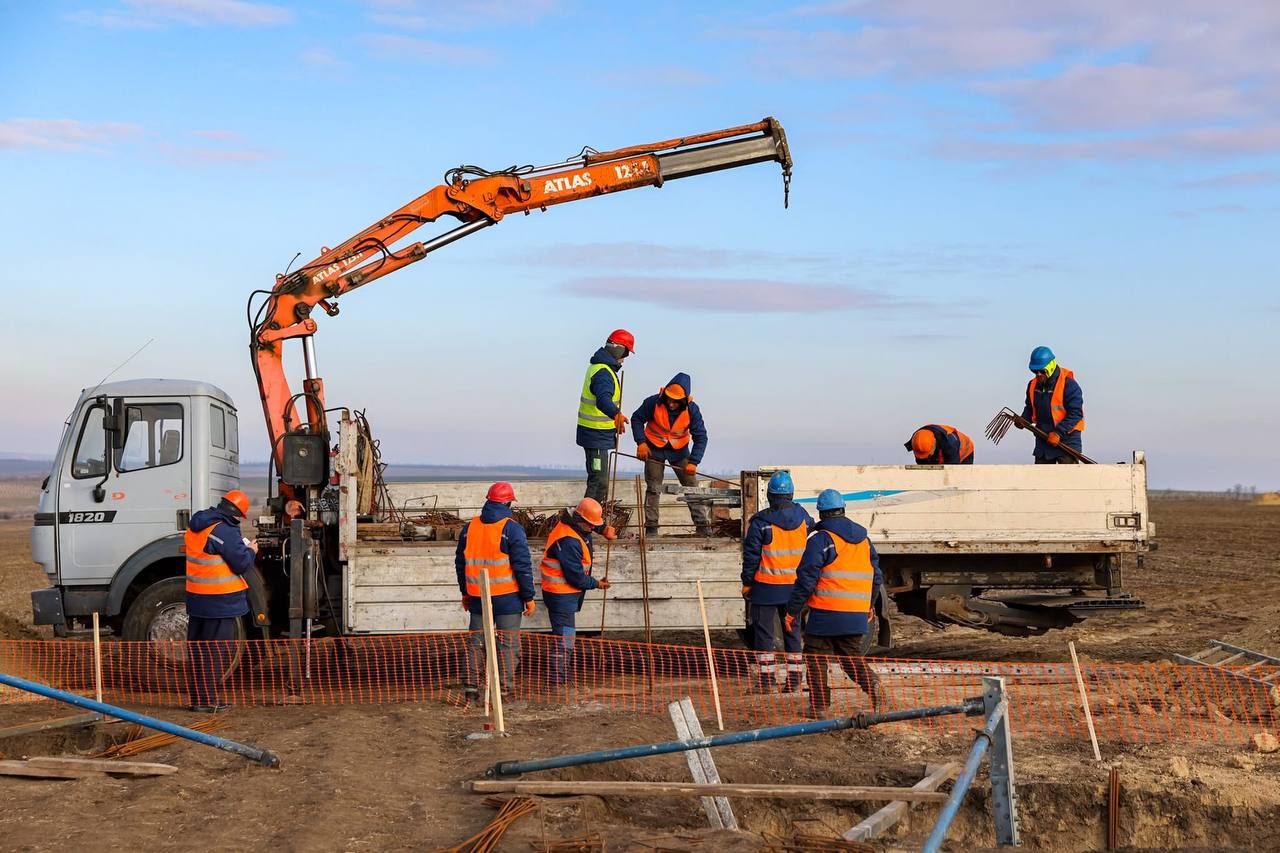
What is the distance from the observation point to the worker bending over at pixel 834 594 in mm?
9781

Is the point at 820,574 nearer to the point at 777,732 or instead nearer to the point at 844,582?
the point at 844,582

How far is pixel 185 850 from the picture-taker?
22.4 feet

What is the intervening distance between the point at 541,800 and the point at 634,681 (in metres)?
4.15

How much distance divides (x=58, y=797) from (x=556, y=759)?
295cm

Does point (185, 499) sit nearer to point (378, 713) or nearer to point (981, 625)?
point (378, 713)

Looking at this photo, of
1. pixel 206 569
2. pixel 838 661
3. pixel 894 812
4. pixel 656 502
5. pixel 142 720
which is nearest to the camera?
pixel 894 812

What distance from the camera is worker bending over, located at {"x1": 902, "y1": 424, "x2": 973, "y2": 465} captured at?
13.1 metres

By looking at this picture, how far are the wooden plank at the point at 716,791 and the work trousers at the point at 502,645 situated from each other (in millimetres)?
3302

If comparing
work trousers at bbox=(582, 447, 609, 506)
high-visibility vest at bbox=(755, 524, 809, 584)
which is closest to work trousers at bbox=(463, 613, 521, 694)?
high-visibility vest at bbox=(755, 524, 809, 584)

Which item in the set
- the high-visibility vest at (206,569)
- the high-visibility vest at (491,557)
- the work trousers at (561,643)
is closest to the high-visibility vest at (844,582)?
the work trousers at (561,643)

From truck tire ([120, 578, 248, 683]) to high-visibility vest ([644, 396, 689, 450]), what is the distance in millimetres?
4359

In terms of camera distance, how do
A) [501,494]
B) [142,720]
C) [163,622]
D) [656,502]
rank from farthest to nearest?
[656,502]
[163,622]
[501,494]
[142,720]

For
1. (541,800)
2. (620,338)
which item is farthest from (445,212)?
(541,800)

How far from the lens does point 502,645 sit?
434 inches
